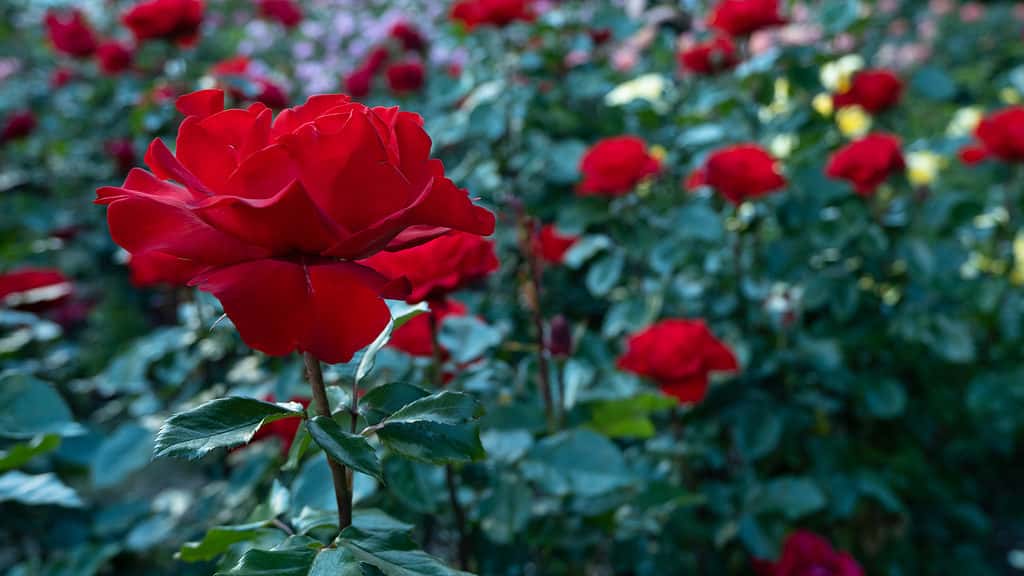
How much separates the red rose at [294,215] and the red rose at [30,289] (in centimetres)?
137

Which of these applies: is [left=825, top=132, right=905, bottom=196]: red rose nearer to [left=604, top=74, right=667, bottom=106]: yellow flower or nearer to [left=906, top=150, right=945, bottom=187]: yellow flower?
[left=604, top=74, right=667, bottom=106]: yellow flower

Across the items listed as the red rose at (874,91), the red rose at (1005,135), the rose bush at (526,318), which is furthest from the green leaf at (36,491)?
the red rose at (1005,135)

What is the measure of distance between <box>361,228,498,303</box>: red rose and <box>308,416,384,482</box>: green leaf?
0.50ft

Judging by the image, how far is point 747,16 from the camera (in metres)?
1.78

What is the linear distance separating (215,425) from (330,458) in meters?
0.08

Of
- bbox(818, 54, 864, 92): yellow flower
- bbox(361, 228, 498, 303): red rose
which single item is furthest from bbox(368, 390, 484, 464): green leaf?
bbox(818, 54, 864, 92): yellow flower

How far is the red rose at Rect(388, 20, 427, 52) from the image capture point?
270cm

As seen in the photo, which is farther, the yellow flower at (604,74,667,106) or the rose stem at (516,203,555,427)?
the yellow flower at (604,74,667,106)

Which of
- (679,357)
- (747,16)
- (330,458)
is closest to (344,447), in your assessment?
(330,458)

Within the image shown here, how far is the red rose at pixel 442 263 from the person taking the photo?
2.54ft

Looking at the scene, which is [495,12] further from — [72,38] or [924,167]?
[924,167]

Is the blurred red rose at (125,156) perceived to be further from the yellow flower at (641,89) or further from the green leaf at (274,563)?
the green leaf at (274,563)

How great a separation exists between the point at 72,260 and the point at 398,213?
2707 millimetres

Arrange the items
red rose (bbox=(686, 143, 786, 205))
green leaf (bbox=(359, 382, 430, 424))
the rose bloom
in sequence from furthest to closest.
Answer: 1. the rose bloom
2. red rose (bbox=(686, 143, 786, 205))
3. green leaf (bbox=(359, 382, 430, 424))
